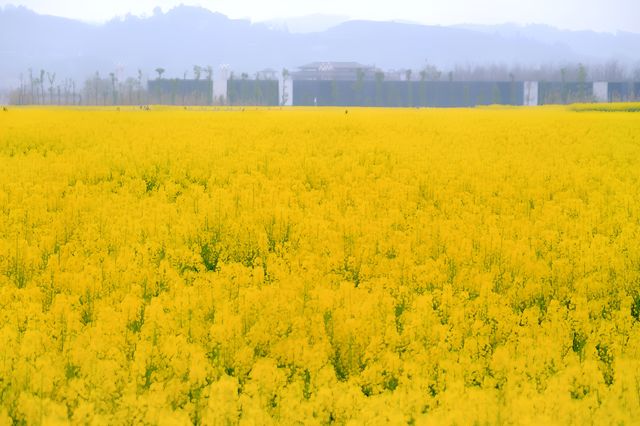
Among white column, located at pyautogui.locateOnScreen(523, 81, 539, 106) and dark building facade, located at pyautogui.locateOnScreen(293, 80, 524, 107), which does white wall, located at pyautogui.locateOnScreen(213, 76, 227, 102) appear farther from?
white column, located at pyautogui.locateOnScreen(523, 81, 539, 106)

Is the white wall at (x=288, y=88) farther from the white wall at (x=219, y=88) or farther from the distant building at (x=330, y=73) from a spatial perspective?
the white wall at (x=219, y=88)

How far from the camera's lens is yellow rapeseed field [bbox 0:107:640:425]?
378 centimetres

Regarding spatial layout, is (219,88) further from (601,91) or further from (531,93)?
(601,91)

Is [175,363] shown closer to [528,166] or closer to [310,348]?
[310,348]

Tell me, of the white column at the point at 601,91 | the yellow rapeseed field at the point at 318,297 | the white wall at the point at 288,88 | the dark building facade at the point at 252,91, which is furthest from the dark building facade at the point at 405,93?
the yellow rapeseed field at the point at 318,297

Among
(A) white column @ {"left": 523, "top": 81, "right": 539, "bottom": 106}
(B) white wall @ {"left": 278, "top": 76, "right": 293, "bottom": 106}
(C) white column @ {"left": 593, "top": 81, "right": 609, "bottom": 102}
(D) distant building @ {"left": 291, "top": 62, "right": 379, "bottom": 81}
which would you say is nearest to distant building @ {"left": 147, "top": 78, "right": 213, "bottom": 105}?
(B) white wall @ {"left": 278, "top": 76, "right": 293, "bottom": 106}

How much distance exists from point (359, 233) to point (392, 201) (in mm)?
1668

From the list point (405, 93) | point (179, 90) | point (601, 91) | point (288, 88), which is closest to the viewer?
point (601, 91)

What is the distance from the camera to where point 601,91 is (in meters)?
107

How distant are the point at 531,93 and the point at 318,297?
115m

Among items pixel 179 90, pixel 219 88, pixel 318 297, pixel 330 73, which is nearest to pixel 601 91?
pixel 330 73

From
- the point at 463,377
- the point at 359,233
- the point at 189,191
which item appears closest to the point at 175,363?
the point at 463,377

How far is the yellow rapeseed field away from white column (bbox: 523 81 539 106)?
107655mm

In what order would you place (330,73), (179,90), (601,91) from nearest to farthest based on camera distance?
(601,91)
(179,90)
(330,73)
